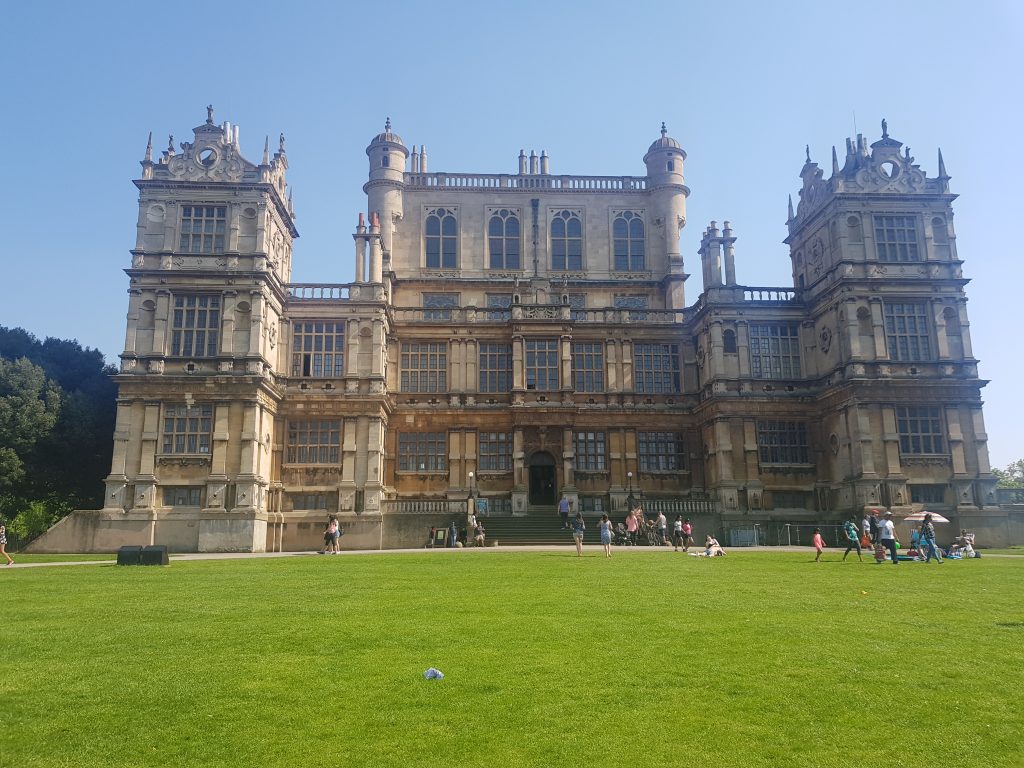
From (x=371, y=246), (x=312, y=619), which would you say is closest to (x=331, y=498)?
(x=371, y=246)

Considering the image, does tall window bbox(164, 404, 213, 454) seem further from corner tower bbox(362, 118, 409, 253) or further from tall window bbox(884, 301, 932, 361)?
tall window bbox(884, 301, 932, 361)

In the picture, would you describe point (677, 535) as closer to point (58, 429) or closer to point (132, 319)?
point (132, 319)

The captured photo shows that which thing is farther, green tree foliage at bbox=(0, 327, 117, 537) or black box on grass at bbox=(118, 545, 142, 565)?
green tree foliage at bbox=(0, 327, 117, 537)

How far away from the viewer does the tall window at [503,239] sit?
54.6 metres

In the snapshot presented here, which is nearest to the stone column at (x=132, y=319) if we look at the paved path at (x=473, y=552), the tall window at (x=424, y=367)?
the paved path at (x=473, y=552)

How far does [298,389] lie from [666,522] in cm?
2211

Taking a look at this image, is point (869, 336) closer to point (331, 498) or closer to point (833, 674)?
point (331, 498)

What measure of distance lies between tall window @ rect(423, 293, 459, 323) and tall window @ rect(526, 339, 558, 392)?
17.9 ft

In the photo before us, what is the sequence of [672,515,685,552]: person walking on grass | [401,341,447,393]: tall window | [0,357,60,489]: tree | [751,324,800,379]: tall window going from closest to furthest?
[672,515,685,552]: person walking on grass, [0,357,60,489]: tree, [751,324,800,379]: tall window, [401,341,447,393]: tall window

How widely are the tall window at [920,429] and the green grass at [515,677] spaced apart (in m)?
26.4

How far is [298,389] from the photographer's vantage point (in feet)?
149

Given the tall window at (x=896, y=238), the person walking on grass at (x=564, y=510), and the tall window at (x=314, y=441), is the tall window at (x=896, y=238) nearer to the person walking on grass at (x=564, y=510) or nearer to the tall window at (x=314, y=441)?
the person walking on grass at (x=564, y=510)

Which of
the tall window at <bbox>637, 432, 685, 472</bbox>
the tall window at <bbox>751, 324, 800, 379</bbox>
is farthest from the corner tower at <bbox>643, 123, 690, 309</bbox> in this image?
the tall window at <bbox>637, 432, 685, 472</bbox>

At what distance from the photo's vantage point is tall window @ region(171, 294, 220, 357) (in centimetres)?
4178
